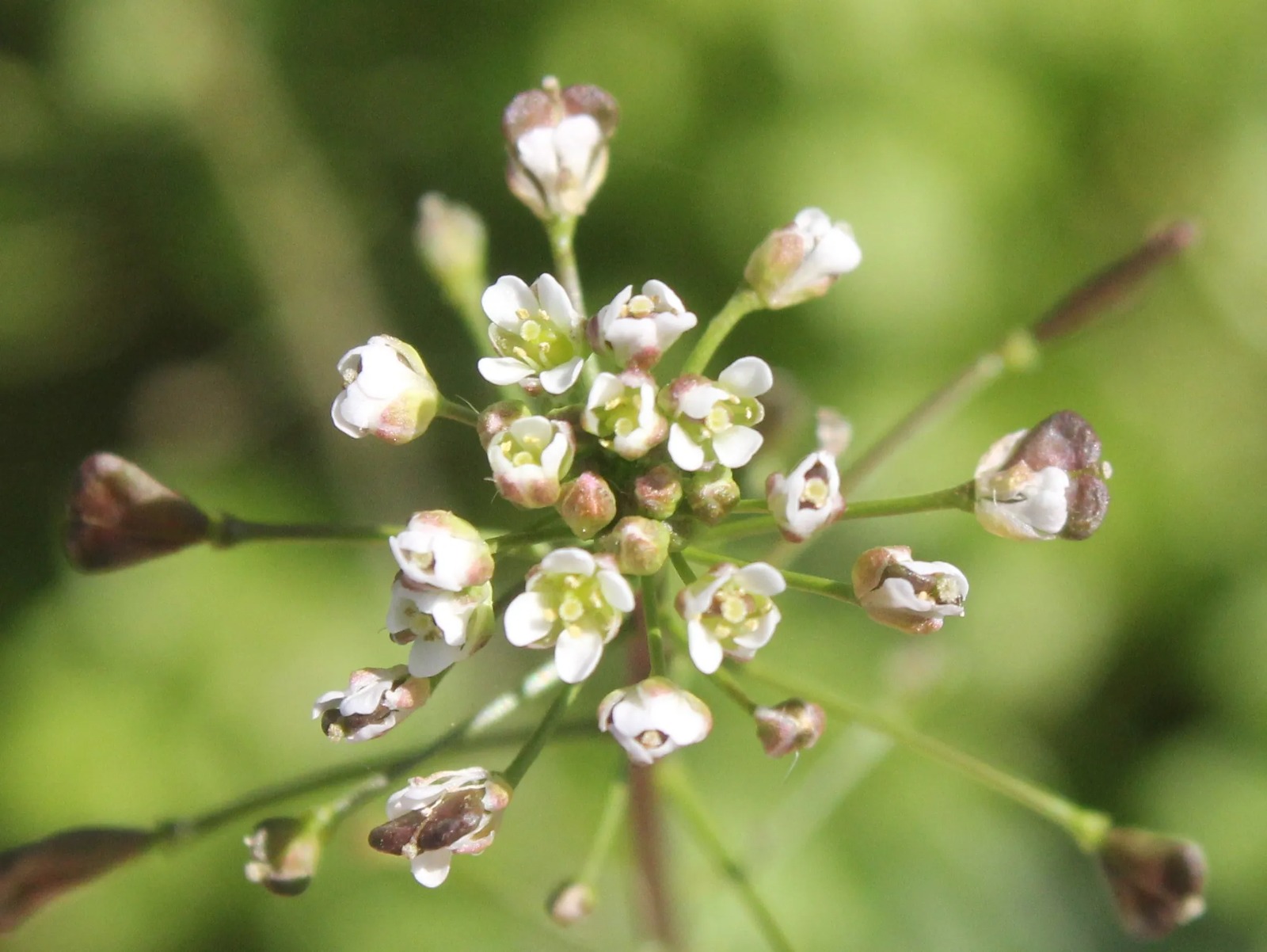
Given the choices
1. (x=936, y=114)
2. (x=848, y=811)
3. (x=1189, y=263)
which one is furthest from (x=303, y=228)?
(x=1189, y=263)

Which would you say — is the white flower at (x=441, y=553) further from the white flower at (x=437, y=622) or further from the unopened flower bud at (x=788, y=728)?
the unopened flower bud at (x=788, y=728)

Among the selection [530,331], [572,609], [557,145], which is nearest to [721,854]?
[572,609]

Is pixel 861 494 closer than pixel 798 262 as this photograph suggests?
No

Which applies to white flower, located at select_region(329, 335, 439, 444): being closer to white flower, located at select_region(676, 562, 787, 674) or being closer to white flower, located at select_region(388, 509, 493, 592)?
white flower, located at select_region(388, 509, 493, 592)

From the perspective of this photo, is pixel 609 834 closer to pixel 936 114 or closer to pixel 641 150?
pixel 641 150

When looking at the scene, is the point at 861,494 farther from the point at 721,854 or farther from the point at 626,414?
the point at 626,414

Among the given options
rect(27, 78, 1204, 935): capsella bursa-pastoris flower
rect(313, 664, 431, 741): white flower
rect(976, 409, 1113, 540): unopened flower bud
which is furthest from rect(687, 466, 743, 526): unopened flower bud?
rect(313, 664, 431, 741): white flower
